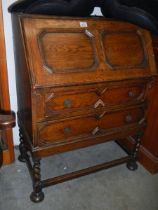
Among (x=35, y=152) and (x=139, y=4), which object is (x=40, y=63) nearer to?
(x=35, y=152)

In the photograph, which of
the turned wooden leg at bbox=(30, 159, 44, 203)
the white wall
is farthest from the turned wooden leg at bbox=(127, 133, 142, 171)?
the white wall

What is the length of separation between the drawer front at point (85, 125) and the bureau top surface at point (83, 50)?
297 millimetres

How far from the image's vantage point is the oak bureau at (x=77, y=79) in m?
1.19

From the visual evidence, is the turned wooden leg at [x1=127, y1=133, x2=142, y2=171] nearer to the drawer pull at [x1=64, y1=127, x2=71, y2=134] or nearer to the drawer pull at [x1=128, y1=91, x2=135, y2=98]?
the drawer pull at [x1=128, y1=91, x2=135, y2=98]

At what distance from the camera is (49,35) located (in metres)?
1.22

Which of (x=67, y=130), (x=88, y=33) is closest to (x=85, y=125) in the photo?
(x=67, y=130)

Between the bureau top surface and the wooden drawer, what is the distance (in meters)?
0.07

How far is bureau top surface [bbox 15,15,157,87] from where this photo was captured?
1173 mm

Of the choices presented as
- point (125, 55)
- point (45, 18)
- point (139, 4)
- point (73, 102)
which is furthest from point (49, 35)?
point (139, 4)

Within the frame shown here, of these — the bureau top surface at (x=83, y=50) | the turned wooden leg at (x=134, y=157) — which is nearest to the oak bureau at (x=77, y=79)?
the bureau top surface at (x=83, y=50)

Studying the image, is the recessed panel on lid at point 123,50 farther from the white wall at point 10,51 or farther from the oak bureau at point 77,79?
the white wall at point 10,51

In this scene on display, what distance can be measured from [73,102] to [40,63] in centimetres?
33

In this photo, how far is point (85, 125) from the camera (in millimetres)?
1484

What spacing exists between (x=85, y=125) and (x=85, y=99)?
0.21 m
